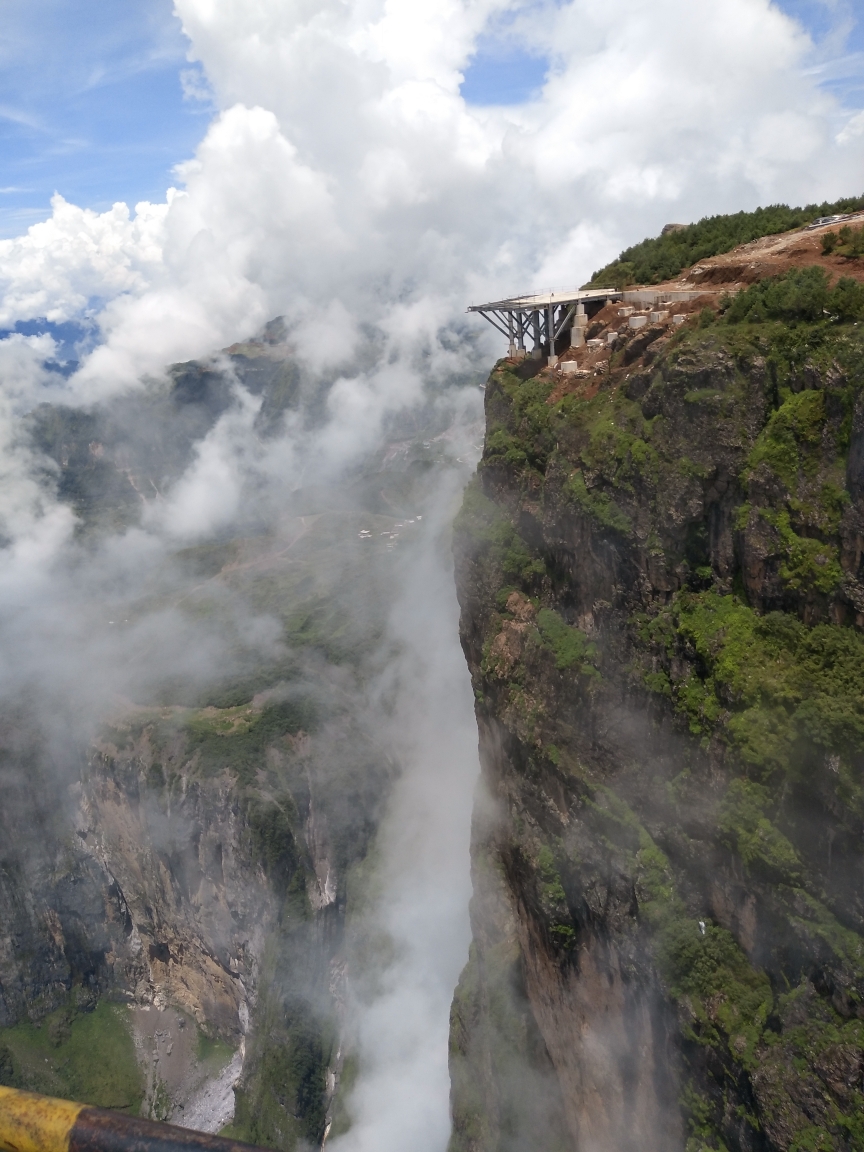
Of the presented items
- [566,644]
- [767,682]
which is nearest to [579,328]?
[566,644]

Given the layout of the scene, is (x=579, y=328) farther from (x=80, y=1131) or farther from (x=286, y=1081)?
(x=286, y=1081)

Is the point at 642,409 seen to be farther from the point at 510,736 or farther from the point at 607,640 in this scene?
the point at 510,736

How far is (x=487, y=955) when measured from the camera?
42.7m

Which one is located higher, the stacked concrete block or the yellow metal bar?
the stacked concrete block

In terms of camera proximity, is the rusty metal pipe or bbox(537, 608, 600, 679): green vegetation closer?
the rusty metal pipe

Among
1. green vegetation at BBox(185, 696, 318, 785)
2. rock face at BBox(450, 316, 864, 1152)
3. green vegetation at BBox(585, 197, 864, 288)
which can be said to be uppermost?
green vegetation at BBox(585, 197, 864, 288)

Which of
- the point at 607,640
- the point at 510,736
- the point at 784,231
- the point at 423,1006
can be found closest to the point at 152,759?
the point at 423,1006

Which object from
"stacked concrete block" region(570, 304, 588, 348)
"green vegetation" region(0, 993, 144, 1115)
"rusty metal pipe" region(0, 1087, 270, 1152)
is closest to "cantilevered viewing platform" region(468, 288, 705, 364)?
"stacked concrete block" region(570, 304, 588, 348)

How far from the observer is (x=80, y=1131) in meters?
4.63

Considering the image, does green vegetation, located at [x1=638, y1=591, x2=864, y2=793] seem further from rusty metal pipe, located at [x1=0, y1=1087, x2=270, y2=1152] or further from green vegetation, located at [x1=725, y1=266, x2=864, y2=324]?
rusty metal pipe, located at [x1=0, y1=1087, x2=270, y2=1152]

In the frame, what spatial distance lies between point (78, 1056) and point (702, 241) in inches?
4478

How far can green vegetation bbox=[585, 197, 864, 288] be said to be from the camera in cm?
3916

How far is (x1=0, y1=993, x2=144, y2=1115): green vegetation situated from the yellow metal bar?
105029mm

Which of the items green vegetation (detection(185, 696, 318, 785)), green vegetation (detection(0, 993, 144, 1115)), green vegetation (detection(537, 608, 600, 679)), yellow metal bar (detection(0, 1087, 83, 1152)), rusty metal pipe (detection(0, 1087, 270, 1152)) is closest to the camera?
rusty metal pipe (detection(0, 1087, 270, 1152))
